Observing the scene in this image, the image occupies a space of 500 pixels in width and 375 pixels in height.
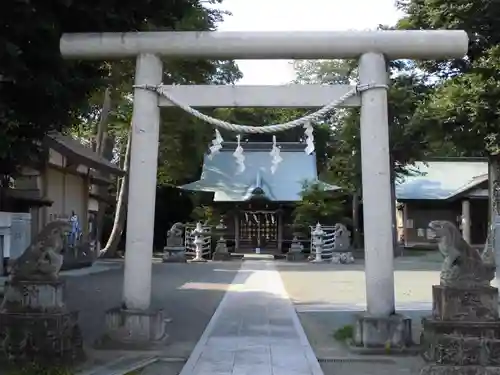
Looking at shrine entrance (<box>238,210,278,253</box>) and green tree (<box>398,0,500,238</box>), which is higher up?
green tree (<box>398,0,500,238</box>)

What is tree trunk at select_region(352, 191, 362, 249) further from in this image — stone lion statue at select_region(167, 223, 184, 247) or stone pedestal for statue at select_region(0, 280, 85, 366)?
stone pedestal for statue at select_region(0, 280, 85, 366)

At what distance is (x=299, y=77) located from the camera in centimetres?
4844

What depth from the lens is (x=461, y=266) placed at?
25.4 ft

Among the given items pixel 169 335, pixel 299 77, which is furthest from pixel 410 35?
pixel 299 77

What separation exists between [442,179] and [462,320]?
4020cm

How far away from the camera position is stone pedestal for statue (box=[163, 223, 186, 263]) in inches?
1188

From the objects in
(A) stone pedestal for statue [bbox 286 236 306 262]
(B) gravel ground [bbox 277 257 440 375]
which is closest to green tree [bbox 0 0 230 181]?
(B) gravel ground [bbox 277 257 440 375]

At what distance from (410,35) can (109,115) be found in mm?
23128

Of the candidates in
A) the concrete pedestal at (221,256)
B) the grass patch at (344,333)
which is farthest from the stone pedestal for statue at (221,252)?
the grass patch at (344,333)

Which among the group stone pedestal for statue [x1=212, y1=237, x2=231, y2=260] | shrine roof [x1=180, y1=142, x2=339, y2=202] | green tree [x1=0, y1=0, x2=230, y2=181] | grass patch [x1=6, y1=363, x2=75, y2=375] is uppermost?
Answer: shrine roof [x1=180, y1=142, x2=339, y2=202]

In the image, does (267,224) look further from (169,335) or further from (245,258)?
(169,335)

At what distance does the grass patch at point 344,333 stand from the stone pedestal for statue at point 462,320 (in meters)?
1.79

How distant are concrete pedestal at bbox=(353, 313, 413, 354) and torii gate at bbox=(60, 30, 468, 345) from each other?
148mm

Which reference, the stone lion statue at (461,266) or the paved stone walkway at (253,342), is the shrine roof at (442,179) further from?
the stone lion statue at (461,266)
